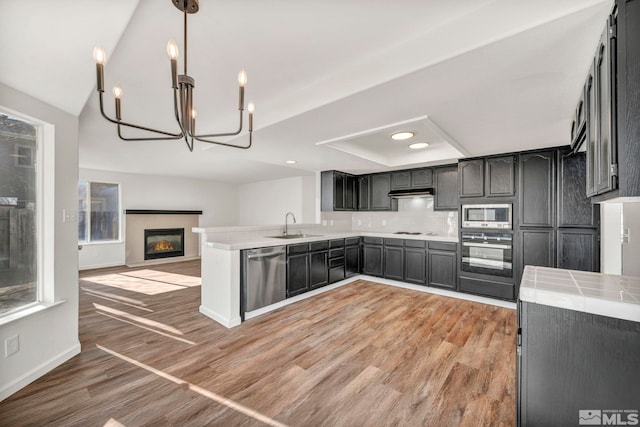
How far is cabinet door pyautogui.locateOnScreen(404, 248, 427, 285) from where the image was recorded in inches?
176

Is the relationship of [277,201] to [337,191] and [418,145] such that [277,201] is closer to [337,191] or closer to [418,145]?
[337,191]

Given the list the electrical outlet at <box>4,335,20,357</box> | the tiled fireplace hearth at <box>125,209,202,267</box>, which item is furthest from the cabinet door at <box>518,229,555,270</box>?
the tiled fireplace hearth at <box>125,209,202,267</box>

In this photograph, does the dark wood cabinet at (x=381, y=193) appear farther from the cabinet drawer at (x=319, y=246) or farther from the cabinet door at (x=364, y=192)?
the cabinet drawer at (x=319, y=246)

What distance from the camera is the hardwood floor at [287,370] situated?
1748 mm

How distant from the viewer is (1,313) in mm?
1919

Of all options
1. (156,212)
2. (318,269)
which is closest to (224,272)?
(318,269)

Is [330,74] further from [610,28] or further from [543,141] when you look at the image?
[543,141]

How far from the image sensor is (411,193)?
4.84 meters

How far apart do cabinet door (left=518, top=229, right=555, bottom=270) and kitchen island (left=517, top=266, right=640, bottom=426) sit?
7.71 ft

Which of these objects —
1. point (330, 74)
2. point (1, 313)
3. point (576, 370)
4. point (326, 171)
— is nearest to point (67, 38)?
point (330, 74)

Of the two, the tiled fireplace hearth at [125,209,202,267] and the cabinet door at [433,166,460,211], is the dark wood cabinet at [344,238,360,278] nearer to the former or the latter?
the cabinet door at [433,166,460,211]

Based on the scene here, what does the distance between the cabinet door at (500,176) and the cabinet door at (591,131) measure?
7.21ft

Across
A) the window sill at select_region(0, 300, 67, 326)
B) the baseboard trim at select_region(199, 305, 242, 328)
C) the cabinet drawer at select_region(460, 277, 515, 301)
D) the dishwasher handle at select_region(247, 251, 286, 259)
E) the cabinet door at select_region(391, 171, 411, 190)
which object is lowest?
the baseboard trim at select_region(199, 305, 242, 328)

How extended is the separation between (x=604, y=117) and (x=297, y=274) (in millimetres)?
3383
